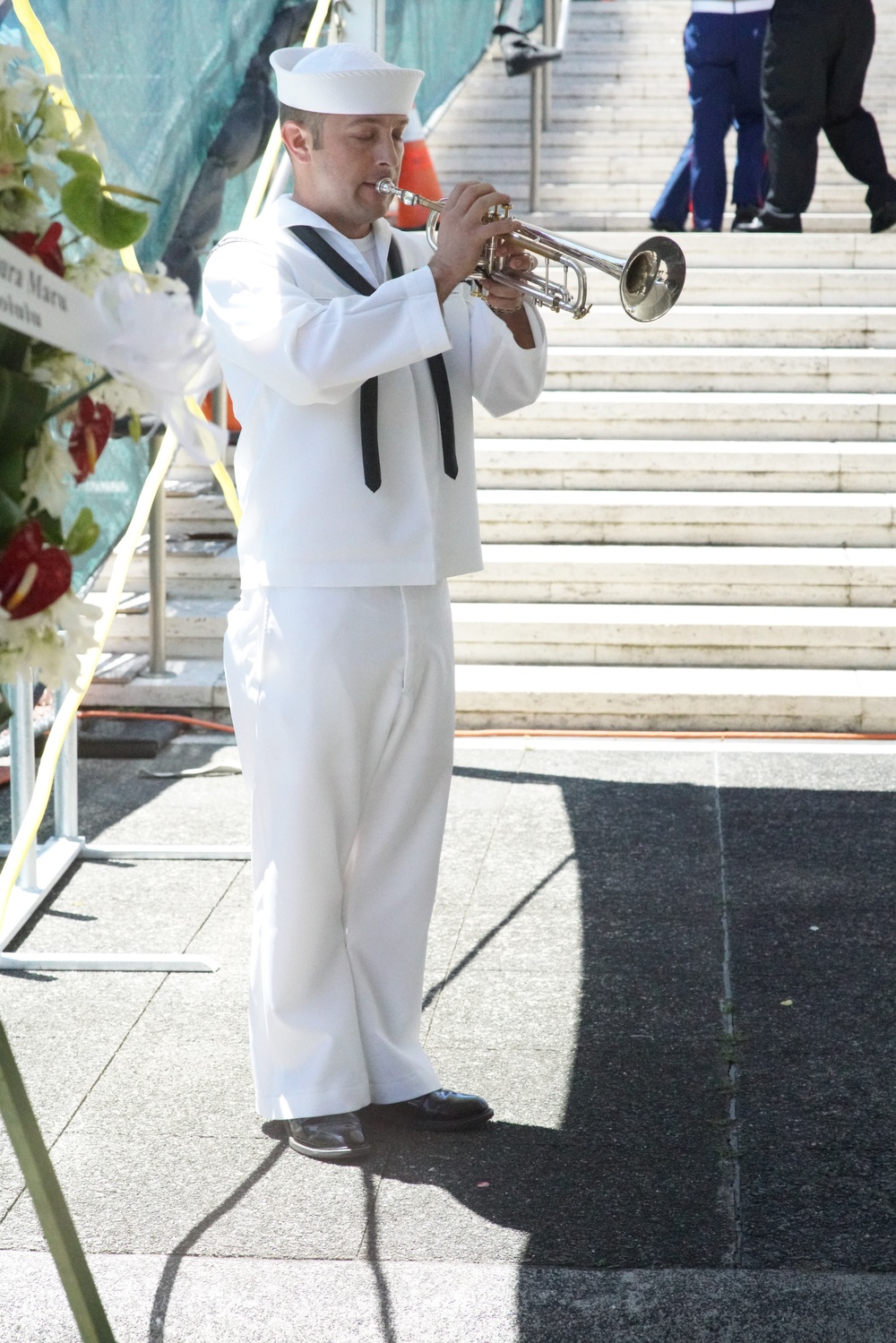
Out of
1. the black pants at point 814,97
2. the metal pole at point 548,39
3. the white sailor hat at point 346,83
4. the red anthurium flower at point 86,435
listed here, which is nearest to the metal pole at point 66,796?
the white sailor hat at point 346,83

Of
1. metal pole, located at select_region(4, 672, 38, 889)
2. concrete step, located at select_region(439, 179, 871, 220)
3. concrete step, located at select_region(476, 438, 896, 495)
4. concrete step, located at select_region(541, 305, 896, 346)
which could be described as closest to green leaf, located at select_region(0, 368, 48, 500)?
metal pole, located at select_region(4, 672, 38, 889)

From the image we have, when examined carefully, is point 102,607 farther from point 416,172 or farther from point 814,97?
point 814,97

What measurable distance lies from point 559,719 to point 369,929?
10.5ft

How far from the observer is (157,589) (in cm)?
655

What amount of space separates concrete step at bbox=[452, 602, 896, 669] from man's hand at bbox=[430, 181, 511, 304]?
3732mm

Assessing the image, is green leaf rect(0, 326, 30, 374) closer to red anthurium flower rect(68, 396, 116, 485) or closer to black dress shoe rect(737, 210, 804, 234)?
red anthurium flower rect(68, 396, 116, 485)

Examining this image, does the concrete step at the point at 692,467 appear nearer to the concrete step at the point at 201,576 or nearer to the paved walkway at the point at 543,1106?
the concrete step at the point at 201,576

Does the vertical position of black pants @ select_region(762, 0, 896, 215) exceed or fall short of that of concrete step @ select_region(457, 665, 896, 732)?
it exceeds it

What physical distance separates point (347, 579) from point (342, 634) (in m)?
0.11

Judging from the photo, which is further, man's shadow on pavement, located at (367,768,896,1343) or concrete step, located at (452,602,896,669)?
concrete step, located at (452,602,896,669)

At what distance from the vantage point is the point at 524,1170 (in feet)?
10.6

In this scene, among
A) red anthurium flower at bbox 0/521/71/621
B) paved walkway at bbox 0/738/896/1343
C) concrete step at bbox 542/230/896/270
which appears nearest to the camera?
red anthurium flower at bbox 0/521/71/621

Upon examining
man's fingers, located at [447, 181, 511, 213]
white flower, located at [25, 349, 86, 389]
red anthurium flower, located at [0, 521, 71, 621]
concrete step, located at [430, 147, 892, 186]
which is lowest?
red anthurium flower, located at [0, 521, 71, 621]

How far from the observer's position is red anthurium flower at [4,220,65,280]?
159cm
